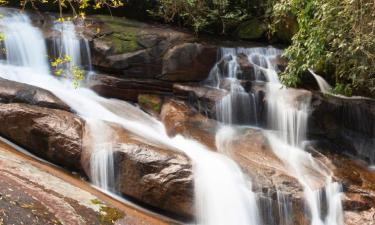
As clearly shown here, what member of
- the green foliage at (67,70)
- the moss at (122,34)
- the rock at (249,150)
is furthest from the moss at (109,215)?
the moss at (122,34)

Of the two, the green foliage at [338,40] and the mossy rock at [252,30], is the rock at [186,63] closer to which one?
the green foliage at [338,40]

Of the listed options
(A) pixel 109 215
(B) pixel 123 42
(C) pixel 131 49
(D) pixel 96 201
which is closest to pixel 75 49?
(B) pixel 123 42

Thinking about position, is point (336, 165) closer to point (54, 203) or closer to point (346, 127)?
point (346, 127)

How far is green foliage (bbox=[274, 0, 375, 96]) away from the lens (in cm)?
773

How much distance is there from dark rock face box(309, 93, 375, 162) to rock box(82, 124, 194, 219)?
418cm

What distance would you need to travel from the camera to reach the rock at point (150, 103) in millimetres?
10028

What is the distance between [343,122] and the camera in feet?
32.3

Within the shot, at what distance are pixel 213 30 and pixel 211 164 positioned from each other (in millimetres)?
6966

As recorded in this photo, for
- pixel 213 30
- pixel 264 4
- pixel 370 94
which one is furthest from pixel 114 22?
pixel 370 94

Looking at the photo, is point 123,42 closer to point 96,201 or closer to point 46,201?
point 96,201

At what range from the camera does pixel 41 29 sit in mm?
11523

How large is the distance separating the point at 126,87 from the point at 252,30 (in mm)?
4925

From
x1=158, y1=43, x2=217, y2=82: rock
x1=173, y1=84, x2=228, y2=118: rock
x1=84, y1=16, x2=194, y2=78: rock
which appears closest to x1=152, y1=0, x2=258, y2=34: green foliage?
x1=84, y1=16, x2=194, y2=78: rock

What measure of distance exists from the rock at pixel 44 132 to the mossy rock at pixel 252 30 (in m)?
7.35
